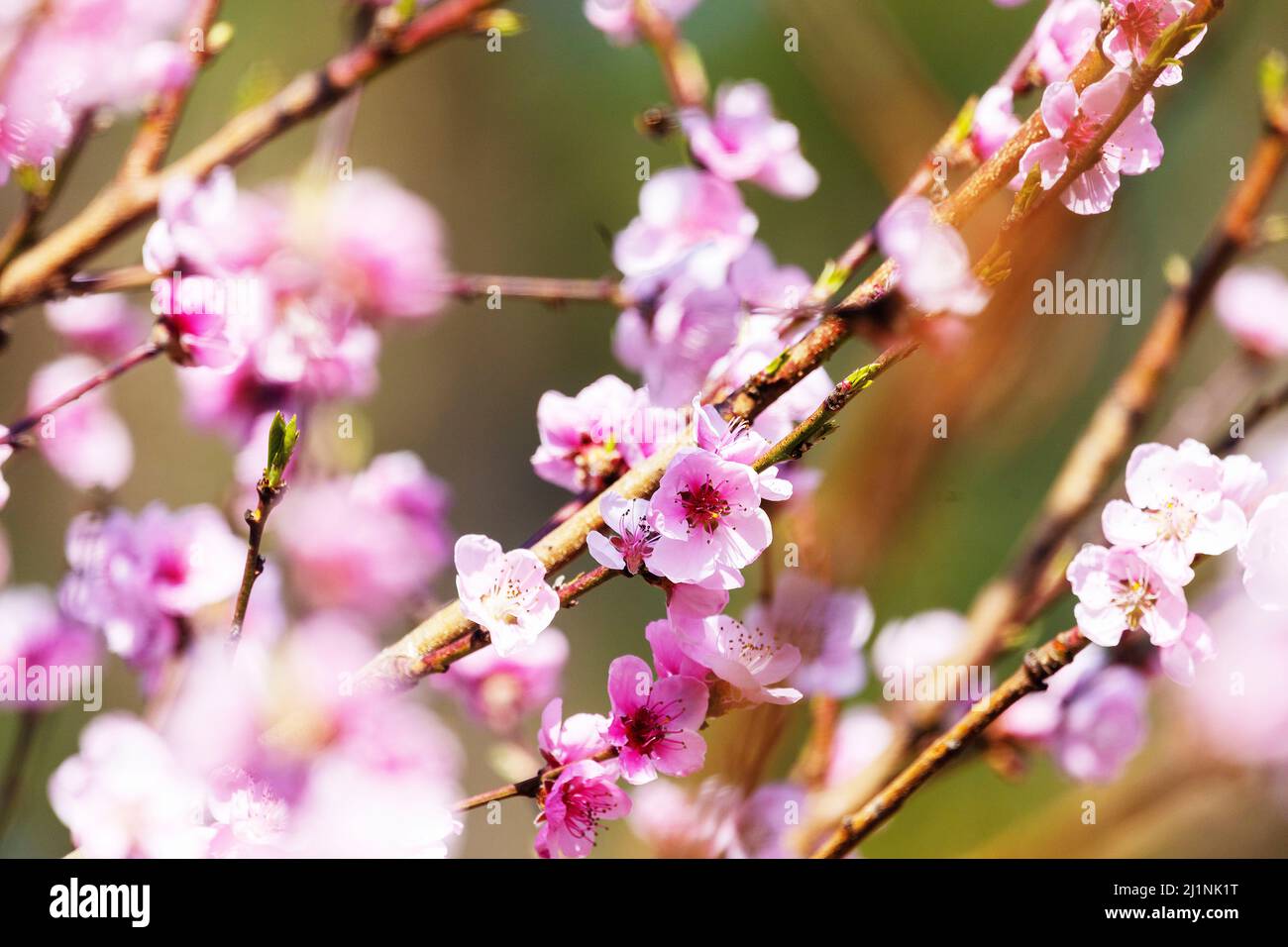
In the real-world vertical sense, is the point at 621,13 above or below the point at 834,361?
above

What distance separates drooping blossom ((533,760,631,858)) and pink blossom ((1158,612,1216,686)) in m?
0.31

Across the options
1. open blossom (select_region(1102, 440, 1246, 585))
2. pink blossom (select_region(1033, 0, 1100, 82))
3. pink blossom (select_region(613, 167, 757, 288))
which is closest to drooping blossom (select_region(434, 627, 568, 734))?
pink blossom (select_region(613, 167, 757, 288))

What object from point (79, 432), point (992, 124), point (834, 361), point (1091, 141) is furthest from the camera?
point (79, 432)

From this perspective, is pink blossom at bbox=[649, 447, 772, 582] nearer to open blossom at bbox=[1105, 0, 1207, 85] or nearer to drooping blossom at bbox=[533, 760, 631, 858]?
drooping blossom at bbox=[533, 760, 631, 858]

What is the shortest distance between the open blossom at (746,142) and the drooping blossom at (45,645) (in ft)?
1.86

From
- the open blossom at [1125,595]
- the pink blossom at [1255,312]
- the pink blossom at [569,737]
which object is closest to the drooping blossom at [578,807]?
the pink blossom at [569,737]

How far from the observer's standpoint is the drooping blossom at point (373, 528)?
75 cm

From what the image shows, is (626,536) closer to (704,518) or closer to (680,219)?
(704,518)

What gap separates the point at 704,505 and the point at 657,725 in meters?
0.12

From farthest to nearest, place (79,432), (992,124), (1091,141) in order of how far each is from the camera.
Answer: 1. (79,432)
2. (992,124)
3. (1091,141)

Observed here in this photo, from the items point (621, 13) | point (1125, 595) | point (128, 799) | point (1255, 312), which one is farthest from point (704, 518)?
point (1255, 312)

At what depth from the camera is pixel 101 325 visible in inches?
30.8

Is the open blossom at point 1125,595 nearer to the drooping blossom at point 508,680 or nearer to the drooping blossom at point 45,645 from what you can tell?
the drooping blossom at point 508,680

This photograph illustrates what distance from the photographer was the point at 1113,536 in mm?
506
